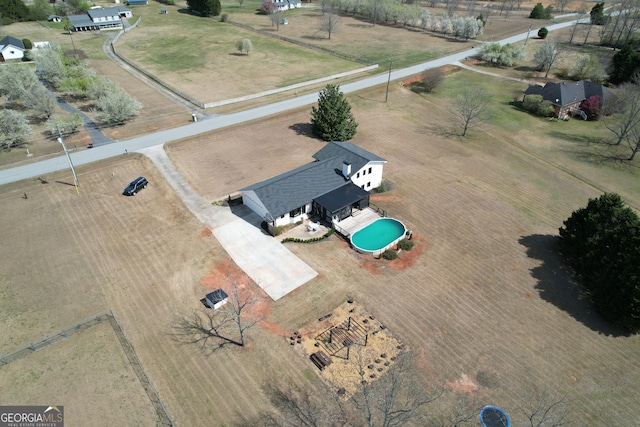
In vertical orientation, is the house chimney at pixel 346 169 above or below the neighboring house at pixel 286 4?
below

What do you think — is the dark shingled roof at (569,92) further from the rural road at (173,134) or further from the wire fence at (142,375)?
the wire fence at (142,375)

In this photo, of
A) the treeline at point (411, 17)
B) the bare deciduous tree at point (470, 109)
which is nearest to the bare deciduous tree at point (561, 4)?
the treeline at point (411, 17)

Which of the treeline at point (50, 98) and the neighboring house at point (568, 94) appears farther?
the neighboring house at point (568, 94)

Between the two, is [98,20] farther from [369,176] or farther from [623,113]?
[623,113]

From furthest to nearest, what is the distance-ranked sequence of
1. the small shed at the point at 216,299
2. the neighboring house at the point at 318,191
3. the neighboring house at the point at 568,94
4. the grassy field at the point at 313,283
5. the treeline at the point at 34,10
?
the treeline at the point at 34,10 < the neighboring house at the point at 568,94 < the neighboring house at the point at 318,191 < the small shed at the point at 216,299 < the grassy field at the point at 313,283

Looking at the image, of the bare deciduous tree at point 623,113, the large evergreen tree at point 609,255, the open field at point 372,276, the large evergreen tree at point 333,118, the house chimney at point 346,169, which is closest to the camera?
the open field at point 372,276

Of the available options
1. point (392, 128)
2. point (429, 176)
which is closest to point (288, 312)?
point (429, 176)

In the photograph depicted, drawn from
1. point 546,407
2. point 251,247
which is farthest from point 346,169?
point 546,407
